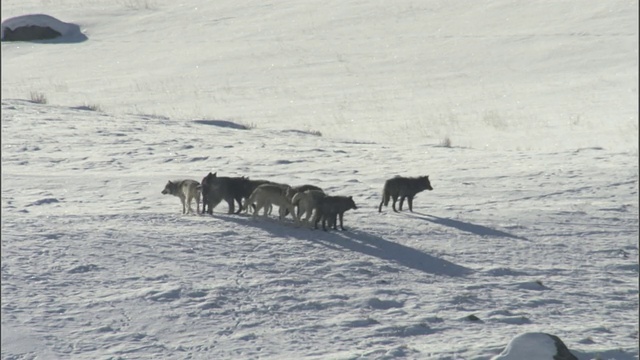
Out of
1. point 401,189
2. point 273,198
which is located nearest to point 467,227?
point 401,189

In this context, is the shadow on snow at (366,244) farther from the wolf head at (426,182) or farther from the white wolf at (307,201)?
the wolf head at (426,182)

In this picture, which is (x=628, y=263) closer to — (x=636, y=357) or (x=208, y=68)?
(x=636, y=357)

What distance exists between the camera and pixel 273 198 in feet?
54.9

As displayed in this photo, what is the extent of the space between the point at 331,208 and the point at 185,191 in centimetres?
262

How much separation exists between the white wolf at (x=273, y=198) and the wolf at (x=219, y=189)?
0.46m

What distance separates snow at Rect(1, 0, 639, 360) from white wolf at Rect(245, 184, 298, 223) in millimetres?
289

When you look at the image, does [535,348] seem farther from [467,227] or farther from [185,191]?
[185,191]

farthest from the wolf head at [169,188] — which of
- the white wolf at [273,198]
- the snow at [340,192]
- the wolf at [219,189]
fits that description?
the white wolf at [273,198]

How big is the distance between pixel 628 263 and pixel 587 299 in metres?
1.59

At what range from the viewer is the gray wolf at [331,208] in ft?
53.5

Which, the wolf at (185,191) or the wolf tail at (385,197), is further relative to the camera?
the wolf tail at (385,197)

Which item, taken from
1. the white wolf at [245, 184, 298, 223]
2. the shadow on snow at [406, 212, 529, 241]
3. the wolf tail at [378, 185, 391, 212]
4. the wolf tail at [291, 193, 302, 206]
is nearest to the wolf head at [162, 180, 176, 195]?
the white wolf at [245, 184, 298, 223]

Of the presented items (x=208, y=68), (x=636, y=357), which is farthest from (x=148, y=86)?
(x=636, y=357)

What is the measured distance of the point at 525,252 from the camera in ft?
52.1
